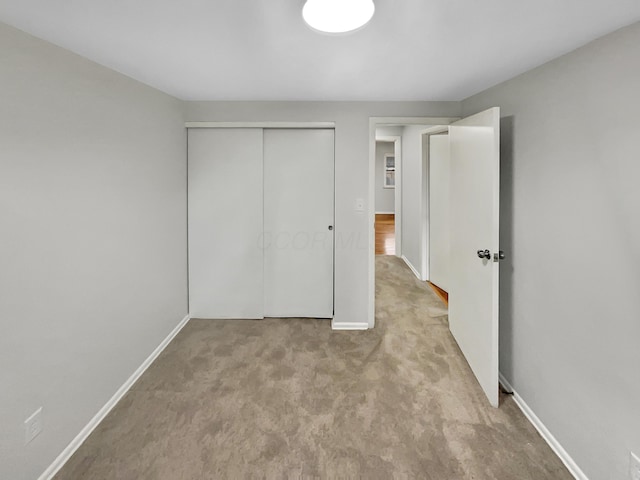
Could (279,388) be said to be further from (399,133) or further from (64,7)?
(399,133)

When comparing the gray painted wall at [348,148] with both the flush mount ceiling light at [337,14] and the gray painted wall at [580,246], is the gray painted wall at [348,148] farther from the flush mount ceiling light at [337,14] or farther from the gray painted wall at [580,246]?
the flush mount ceiling light at [337,14]

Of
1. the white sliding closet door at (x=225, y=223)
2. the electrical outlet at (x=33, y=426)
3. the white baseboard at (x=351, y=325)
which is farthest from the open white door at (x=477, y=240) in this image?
the electrical outlet at (x=33, y=426)

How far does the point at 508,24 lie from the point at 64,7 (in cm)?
183

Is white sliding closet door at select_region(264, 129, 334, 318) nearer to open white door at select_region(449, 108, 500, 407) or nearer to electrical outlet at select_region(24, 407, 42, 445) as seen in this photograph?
open white door at select_region(449, 108, 500, 407)

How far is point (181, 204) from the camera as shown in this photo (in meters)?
3.23

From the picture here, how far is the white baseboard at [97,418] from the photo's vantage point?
5.42 feet

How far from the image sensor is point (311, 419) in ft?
6.64

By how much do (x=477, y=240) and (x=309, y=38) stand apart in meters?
1.67

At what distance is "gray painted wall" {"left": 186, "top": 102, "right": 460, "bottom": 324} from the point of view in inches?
123

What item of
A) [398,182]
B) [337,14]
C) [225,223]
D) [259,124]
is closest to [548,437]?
[337,14]

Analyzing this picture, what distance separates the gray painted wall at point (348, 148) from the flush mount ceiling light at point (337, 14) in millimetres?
1586

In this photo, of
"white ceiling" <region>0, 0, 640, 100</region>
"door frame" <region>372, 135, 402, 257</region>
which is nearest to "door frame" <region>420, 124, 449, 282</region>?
"door frame" <region>372, 135, 402, 257</region>

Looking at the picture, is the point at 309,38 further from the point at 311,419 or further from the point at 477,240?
the point at 311,419

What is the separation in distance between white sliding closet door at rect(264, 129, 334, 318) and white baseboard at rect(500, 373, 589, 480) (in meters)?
1.79
